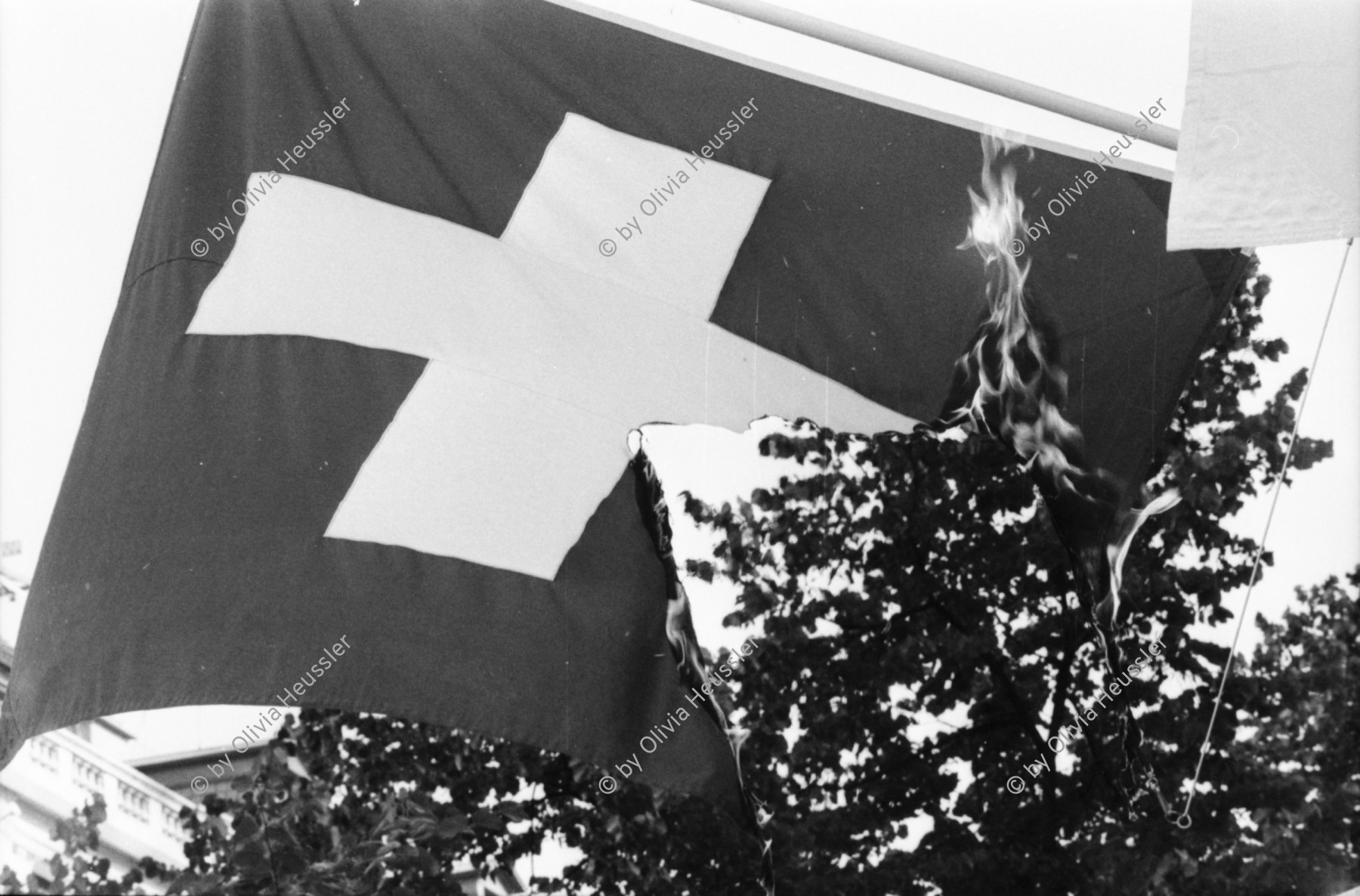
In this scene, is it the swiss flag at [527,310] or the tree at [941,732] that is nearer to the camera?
the swiss flag at [527,310]

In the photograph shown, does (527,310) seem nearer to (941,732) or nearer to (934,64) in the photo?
(934,64)

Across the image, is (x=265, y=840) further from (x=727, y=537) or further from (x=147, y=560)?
(x=147, y=560)

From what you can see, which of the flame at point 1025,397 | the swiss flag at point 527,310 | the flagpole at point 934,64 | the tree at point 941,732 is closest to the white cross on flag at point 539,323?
the swiss flag at point 527,310

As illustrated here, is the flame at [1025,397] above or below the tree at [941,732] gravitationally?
below

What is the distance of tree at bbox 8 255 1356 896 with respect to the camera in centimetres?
1013

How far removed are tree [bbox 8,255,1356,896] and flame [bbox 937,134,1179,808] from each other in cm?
527

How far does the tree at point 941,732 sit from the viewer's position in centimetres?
1013

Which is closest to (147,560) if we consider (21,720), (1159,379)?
(21,720)

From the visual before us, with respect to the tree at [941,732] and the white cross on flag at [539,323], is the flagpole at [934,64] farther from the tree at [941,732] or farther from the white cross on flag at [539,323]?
the tree at [941,732]

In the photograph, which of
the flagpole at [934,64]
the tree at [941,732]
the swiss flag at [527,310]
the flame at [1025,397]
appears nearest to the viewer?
the flagpole at [934,64]

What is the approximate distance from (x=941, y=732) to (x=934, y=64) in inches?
268

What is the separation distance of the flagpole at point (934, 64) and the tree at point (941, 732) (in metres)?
6.08

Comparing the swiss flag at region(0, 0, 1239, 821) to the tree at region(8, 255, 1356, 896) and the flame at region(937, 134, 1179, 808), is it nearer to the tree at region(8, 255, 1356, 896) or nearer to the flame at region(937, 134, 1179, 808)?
the flame at region(937, 134, 1179, 808)

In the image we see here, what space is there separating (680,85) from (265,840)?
18.4ft
